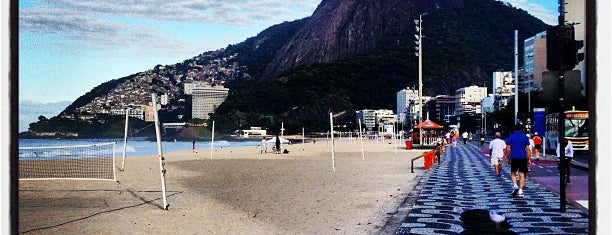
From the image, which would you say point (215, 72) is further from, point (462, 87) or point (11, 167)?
point (462, 87)

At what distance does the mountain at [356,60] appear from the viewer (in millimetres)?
81812

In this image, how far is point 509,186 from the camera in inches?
444

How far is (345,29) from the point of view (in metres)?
121

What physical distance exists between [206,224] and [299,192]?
13.7 ft

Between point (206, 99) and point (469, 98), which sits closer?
point (206, 99)

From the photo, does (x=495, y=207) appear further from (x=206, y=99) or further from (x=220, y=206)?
(x=206, y=99)

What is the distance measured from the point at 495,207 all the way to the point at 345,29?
114 meters

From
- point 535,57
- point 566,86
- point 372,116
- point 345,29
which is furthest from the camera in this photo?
point 345,29

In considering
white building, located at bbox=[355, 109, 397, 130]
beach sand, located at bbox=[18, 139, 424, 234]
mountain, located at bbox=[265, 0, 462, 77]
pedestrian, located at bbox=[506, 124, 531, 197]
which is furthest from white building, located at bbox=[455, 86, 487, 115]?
pedestrian, located at bbox=[506, 124, 531, 197]

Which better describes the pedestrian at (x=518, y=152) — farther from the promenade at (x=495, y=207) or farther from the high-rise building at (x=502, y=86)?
the high-rise building at (x=502, y=86)

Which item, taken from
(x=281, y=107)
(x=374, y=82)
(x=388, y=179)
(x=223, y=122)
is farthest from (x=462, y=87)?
(x=388, y=179)

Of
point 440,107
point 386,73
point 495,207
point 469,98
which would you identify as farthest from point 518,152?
point 440,107

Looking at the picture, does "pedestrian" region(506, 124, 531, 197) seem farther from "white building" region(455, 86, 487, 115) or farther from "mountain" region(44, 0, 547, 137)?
"white building" region(455, 86, 487, 115)

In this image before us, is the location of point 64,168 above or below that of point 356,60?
below
